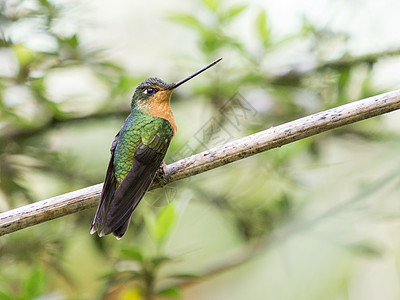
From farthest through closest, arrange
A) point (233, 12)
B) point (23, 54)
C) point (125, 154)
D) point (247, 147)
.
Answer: point (233, 12) → point (23, 54) → point (125, 154) → point (247, 147)

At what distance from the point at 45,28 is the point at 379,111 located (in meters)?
1.05

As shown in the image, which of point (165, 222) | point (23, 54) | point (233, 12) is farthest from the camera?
point (233, 12)

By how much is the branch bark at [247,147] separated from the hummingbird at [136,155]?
5 cm

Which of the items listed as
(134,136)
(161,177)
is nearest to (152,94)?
(134,136)

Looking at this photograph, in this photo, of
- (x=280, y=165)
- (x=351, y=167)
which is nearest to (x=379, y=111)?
(x=280, y=165)

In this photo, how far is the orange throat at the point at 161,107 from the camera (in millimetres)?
1169

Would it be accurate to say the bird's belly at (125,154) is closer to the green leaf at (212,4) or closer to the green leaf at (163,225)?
the green leaf at (163,225)

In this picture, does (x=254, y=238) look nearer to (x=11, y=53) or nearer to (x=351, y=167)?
(x=351, y=167)

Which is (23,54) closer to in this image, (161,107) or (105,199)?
(161,107)

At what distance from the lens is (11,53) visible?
4.95ft

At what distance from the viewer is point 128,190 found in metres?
1.01

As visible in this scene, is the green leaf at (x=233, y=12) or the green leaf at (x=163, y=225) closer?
the green leaf at (x=163, y=225)

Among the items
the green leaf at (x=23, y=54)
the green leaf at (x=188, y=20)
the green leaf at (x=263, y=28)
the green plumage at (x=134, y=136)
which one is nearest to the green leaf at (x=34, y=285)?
the green plumage at (x=134, y=136)

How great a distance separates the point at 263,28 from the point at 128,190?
2.80 feet
